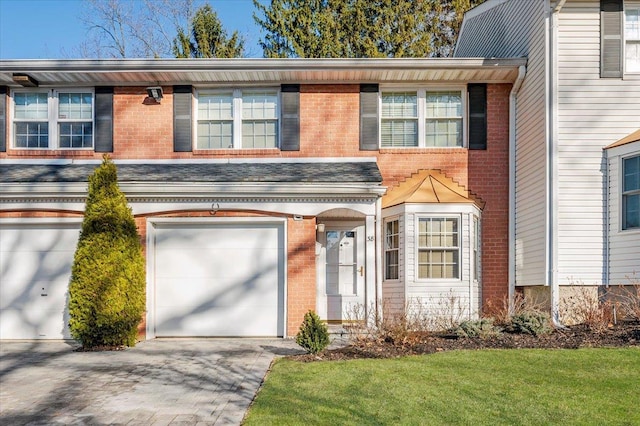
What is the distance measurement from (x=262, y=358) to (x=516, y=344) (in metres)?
3.71

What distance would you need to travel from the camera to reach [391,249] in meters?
13.1

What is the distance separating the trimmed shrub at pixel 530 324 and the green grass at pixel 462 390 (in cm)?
122

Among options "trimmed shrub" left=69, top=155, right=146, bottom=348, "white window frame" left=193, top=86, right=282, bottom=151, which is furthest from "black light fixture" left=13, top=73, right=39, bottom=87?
"trimmed shrub" left=69, top=155, right=146, bottom=348

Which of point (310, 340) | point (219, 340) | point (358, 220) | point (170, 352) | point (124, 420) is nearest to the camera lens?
point (124, 420)

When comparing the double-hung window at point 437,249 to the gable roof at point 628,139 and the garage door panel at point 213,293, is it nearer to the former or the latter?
the garage door panel at point 213,293

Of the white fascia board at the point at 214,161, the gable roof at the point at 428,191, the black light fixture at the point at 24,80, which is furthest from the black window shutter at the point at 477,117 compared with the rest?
the black light fixture at the point at 24,80

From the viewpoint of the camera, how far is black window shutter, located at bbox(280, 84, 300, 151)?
13609 millimetres

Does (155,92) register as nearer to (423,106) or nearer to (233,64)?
(233,64)

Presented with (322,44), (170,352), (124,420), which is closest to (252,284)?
(170,352)

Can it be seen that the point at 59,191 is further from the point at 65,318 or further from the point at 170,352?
the point at 170,352

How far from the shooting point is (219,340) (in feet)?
38.4

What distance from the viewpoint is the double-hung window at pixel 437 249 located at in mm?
12594

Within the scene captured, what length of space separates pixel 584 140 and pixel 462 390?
6622mm

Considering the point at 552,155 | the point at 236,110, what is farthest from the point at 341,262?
the point at 552,155
